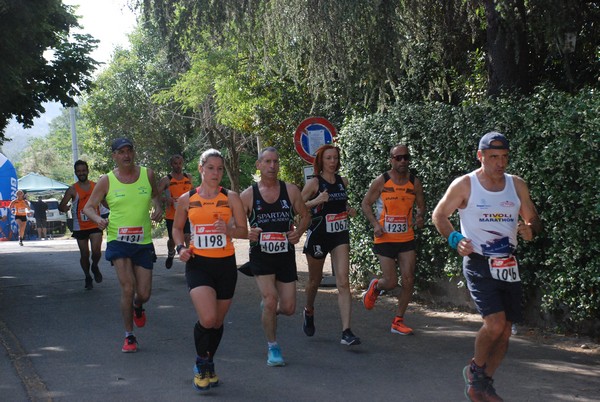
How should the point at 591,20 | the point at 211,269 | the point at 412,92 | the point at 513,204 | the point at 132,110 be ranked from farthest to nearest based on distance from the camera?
the point at 132,110
the point at 412,92
the point at 591,20
the point at 211,269
the point at 513,204

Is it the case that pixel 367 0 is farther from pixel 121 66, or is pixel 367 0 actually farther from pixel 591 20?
pixel 121 66

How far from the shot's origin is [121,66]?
4372 centimetres

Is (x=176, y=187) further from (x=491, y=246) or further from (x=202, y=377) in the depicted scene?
(x=491, y=246)

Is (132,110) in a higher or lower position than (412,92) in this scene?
higher

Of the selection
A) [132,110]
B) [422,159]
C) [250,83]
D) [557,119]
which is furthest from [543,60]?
[132,110]

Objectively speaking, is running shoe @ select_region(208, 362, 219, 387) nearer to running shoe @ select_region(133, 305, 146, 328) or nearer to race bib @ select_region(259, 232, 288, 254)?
race bib @ select_region(259, 232, 288, 254)

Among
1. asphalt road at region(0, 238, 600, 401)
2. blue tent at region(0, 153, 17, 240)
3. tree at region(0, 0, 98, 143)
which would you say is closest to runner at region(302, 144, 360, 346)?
asphalt road at region(0, 238, 600, 401)

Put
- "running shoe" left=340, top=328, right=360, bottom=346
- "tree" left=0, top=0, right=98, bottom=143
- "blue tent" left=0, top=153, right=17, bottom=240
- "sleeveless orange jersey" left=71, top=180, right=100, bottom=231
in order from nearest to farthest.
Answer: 1. "running shoe" left=340, top=328, right=360, bottom=346
2. "tree" left=0, top=0, right=98, bottom=143
3. "sleeveless orange jersey" left=71, top=180, right=100, bottom=231
4. "blue tent" left=0, top=153, right=17, bottom=240

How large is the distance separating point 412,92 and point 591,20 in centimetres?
289

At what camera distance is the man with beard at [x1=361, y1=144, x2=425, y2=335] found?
9.10 m

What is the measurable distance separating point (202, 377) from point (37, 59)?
10.5 m

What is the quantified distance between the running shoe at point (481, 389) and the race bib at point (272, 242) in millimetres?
2248

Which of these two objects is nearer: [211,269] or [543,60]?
[211,269]

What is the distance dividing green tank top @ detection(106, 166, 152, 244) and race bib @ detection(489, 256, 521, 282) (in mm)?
3884
